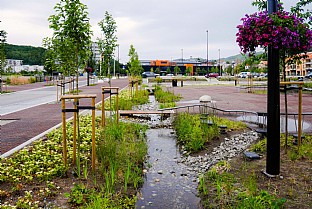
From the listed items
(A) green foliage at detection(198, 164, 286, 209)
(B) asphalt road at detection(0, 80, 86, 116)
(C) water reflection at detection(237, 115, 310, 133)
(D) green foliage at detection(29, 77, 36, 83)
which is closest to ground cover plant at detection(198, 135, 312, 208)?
(A) green foliage at detection(198, 164, 286, 209)

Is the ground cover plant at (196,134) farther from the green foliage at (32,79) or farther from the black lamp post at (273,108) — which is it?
the green foliage at (32,79)

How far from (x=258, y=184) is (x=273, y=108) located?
4.04ft

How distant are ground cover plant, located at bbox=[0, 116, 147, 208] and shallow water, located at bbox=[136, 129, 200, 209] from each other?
22cm

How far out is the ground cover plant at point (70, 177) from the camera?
14.3 ft

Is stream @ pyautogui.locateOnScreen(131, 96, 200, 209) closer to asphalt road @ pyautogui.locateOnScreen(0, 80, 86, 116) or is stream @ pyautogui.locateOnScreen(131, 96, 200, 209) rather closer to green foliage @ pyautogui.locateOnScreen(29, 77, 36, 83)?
asphalt road @ pyautogui.locateOnScreen(0, 80, 86, 116)

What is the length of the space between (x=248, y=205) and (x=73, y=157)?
327 cm

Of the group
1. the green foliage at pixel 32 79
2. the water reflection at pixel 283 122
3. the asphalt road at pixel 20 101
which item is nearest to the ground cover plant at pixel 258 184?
the water reflection at pixel 283 122

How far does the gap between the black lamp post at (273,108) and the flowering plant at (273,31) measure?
0.70ft

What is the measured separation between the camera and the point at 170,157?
722cm

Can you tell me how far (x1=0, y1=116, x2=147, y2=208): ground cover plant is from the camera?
14.3 feet

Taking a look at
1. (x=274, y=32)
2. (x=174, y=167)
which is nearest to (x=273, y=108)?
(x=274, y=32)

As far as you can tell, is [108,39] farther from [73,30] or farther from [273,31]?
[273,31]

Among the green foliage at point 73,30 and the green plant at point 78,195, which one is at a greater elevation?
the green foliage at point 73,30

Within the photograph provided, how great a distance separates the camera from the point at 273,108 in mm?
5137
